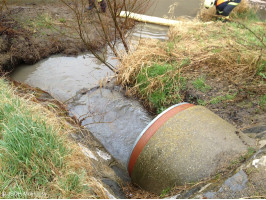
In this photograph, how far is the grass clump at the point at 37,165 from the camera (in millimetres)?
2418

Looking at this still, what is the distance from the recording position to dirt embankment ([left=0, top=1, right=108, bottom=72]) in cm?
704

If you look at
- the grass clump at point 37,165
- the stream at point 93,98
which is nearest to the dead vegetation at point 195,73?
the stream at point 93,98

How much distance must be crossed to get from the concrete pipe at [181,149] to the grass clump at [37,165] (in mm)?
740

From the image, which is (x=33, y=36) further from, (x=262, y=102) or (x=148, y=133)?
(x=262, y=102)

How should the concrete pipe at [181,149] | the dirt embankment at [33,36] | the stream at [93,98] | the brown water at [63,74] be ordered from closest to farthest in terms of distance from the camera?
the concrete pipe at [181,149], the stream at [93,98], the brown water at [63,74], the dirt embankment at [33,36]

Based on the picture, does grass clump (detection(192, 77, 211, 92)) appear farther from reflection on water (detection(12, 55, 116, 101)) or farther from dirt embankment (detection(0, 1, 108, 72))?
dirt embankment (detection(0, 1, 108, 72))

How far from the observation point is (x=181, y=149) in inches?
114

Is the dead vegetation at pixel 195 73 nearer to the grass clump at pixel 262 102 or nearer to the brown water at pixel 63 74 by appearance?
the grass clump at pixel 262 102

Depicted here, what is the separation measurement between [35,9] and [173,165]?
9178mm

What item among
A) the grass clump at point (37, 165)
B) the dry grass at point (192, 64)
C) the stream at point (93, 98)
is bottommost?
the stream at point (93, 98)

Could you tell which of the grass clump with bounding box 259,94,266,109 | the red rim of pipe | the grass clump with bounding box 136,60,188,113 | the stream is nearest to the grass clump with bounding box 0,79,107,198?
the red rim of pipe

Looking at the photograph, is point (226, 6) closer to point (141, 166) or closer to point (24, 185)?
point (141, 166)

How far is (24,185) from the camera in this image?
2.43 meters

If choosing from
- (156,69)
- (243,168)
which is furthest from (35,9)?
(243,168)
